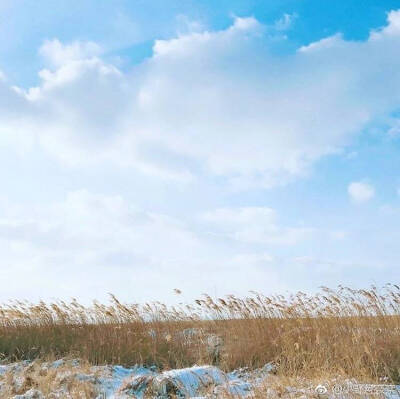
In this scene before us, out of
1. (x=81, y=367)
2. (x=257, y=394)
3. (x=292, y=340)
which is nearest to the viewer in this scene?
(x=257, y=394)

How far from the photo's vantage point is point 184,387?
5.17 m

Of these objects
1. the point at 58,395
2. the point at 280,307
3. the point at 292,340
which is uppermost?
the point at 280,307

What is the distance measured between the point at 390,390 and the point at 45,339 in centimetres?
690

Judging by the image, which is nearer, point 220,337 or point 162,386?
point 162,386

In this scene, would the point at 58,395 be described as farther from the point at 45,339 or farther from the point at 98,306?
the point at 98,306

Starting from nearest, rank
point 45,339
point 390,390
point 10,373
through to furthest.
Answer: point 390,390, point 10,373, point 45,339

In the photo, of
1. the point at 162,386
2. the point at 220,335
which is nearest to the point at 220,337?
the point at 220,335

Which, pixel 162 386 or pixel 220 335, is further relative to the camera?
pixel 220 335

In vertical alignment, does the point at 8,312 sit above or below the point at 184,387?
above

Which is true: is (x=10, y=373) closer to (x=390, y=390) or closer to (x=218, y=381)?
(x=218, y=381)

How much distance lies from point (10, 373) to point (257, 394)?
3317 millimetres

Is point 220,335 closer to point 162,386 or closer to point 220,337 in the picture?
point 220,337

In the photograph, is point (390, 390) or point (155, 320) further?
point (155, 320)

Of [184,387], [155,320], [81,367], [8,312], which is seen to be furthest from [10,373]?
[8,312]
